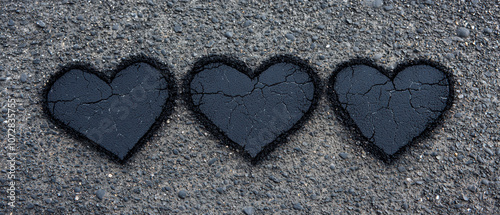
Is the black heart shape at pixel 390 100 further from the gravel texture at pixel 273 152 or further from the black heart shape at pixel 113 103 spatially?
the black heart shape at pixel 113 103

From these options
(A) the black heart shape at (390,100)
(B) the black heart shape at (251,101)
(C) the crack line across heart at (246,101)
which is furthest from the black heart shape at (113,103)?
Answer: (A) the black heart shape at (390,100)

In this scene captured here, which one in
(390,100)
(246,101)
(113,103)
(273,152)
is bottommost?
(273,152)

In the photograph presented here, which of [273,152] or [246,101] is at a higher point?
[246,101]

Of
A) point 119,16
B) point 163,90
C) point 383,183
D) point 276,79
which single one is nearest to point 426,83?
point 383,183

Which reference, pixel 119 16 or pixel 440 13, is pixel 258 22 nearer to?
pixel 119 16

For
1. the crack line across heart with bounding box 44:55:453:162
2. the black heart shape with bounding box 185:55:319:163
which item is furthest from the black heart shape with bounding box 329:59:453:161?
the black heart shape with bounding box 185:55:319:163

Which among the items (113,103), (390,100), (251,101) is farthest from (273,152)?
(113,103)

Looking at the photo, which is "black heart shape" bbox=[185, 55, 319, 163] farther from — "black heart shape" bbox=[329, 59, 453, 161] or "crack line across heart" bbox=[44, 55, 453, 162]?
"black heart shape" bbox=[329, 59, 453, 161]

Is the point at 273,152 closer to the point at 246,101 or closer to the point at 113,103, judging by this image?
the point at 246,101
